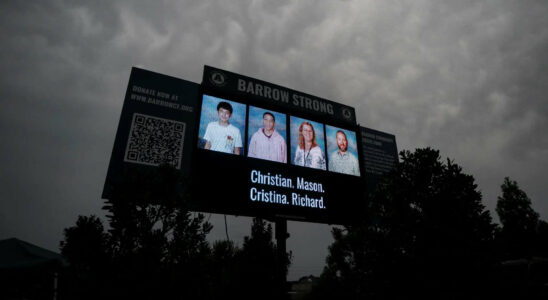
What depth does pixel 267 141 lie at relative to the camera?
37.3 feet

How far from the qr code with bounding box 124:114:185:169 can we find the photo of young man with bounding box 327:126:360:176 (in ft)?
20.4

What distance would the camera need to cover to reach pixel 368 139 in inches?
600

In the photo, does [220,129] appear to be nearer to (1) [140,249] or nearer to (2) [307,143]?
(2) [307,143]

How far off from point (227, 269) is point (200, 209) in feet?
7.05

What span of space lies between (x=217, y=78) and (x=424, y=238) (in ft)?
30.1

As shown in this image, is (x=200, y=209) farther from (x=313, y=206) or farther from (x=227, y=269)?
(x=313, y=206)

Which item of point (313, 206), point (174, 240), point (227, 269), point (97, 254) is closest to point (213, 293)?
point (227, 269)

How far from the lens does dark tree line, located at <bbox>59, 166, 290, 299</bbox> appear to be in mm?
4684

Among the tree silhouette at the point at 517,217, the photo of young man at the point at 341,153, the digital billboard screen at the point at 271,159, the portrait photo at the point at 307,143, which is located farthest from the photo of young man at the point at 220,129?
the tree silhouette at the point at 517,217

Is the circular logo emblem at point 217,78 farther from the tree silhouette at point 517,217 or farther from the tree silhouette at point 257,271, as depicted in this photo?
the tree silhouette at point 517,217

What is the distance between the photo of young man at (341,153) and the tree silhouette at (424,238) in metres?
4.34

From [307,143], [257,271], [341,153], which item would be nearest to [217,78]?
[307,143]

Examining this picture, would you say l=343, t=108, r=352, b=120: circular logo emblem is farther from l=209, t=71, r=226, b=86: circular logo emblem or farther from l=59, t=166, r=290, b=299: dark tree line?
l=59, t=166, r=290, b=299: dark tree line

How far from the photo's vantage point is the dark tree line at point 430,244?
6.32 metres
